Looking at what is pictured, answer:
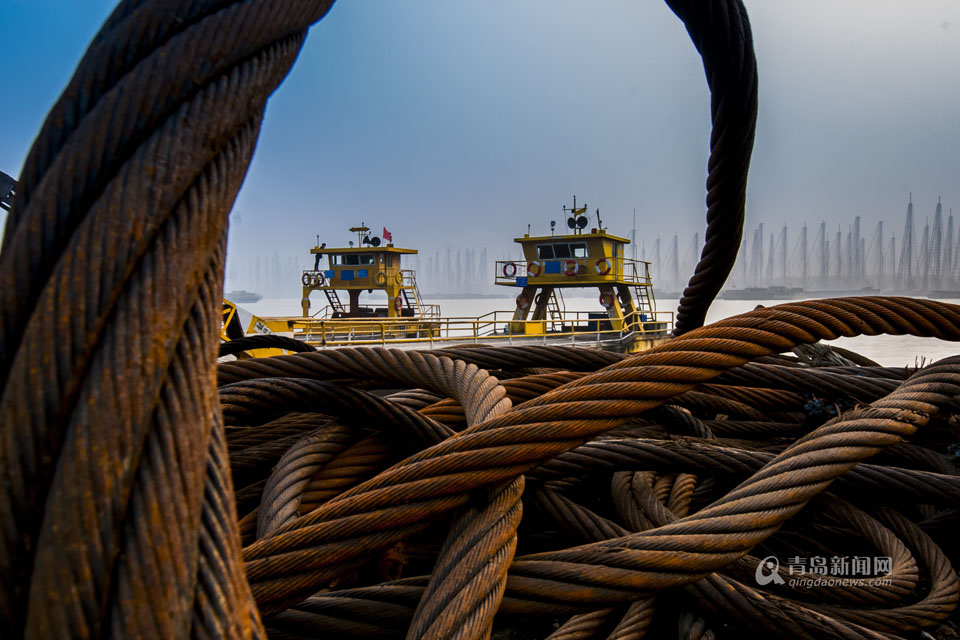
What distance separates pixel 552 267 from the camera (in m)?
10.3

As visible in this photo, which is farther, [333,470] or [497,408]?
[333,470]

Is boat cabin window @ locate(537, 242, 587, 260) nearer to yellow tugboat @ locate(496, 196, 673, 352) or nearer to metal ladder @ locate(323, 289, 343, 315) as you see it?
yellow tugboat @ locate(496, 196, 673, 352)

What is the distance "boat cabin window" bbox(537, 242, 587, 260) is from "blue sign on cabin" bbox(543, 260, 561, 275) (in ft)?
0.47

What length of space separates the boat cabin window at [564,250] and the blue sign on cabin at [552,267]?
143mm

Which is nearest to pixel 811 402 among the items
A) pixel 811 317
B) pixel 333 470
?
pixel 811 317

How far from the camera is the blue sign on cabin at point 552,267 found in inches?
406

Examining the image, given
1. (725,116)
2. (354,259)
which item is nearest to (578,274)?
(354,259)

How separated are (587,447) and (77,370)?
0.58 meters

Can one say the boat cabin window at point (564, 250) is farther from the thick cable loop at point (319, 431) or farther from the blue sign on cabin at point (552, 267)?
the thick cable loop at point (319, 431)

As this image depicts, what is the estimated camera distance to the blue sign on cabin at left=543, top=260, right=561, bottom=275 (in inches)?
406

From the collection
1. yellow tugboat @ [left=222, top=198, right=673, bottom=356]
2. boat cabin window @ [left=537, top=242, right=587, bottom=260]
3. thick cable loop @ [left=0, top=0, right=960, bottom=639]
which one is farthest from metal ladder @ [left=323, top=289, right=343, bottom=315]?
thick cable loop @ [left=0, top=0, right=960, bottom=639]

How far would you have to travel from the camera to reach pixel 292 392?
0.72 meters

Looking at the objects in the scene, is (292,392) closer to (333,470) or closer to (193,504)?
(333,470)

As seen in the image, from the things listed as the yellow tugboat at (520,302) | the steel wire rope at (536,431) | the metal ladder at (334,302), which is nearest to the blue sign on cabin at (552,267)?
the yellow tugboat at (520,302)
